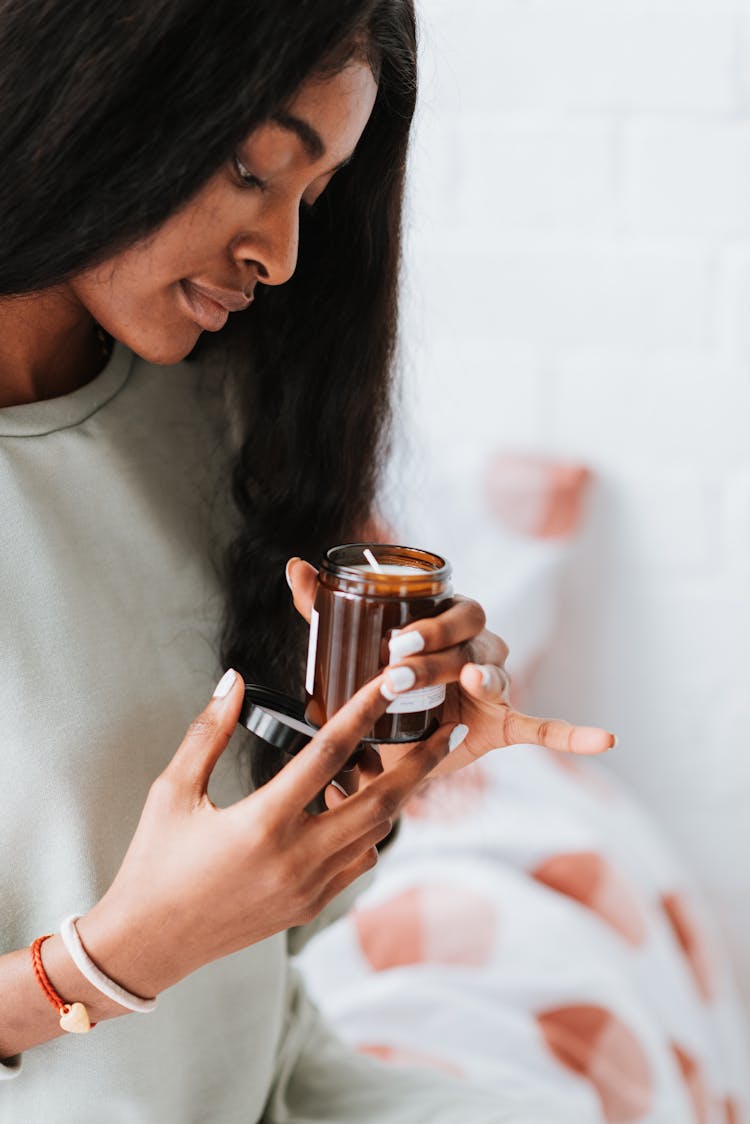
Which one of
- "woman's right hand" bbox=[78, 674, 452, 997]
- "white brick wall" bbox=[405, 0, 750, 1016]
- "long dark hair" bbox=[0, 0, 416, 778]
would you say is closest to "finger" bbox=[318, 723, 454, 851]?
"woman's right hand" bbox=[78, 674, 452, 997]

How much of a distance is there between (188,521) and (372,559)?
0.99 ft

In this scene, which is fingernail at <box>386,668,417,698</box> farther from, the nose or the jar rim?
the nose

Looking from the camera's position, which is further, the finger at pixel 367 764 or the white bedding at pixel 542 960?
the white bedding at pixel 542 960

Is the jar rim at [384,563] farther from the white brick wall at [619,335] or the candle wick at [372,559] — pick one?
the white brick wall at [619,335]

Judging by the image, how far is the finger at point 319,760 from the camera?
0.66m

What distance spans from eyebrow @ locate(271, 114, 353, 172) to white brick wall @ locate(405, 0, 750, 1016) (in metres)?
0.78

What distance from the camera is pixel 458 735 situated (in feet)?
2.78

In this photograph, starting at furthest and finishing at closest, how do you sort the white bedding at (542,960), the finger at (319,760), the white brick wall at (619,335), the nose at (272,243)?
the white brick wall at (619,335), the white bedding at (542,960), the nose at (272,243), the finger at (319,760)

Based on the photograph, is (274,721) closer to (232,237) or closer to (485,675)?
(485,675)

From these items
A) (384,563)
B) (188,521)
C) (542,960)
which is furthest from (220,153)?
(542,960)

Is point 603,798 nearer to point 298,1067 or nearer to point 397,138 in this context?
point 298,1067

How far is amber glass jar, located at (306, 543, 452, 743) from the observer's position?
714 millimetres

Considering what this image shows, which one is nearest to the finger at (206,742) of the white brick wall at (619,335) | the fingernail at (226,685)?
the fingernail at (226,685)

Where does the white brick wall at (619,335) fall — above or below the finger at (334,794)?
above
